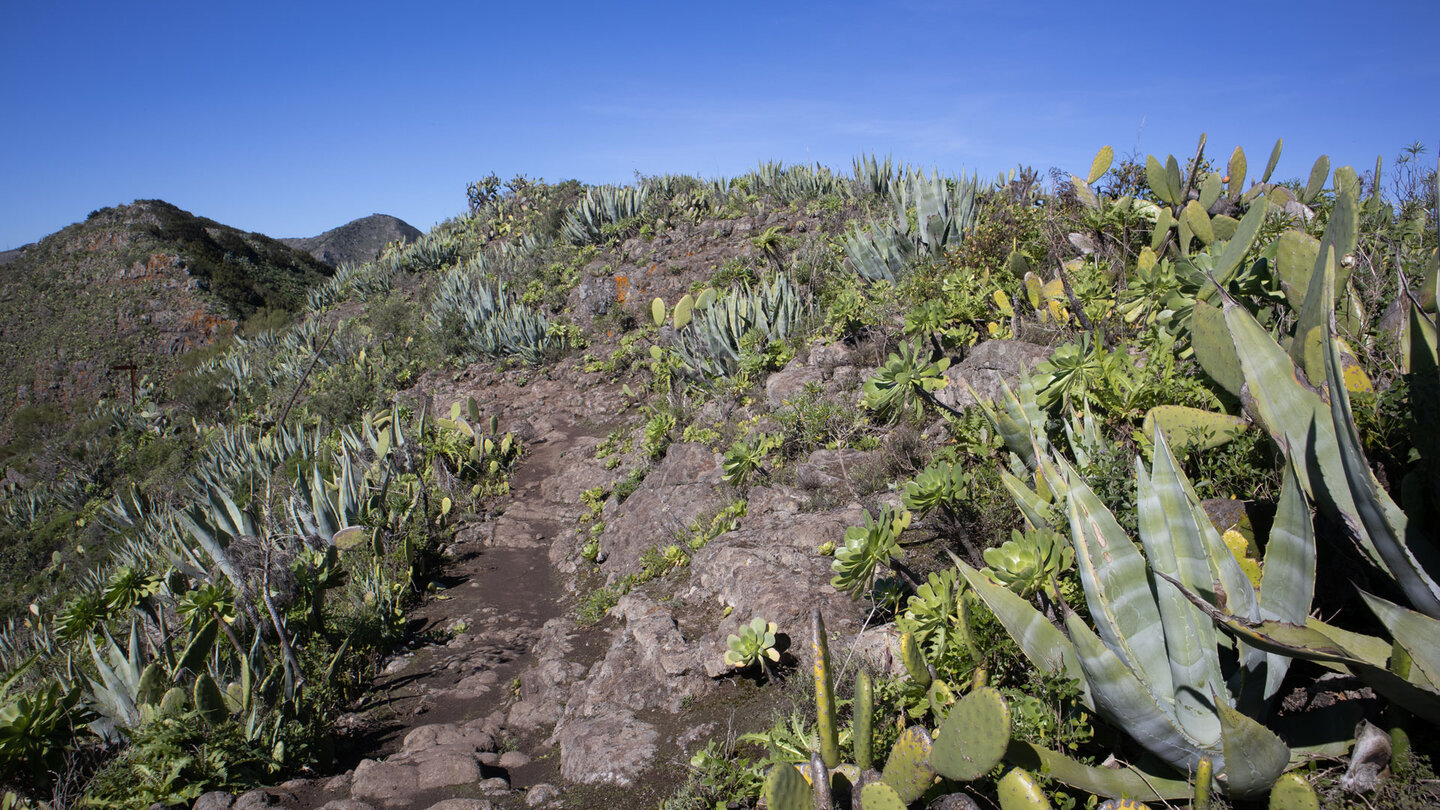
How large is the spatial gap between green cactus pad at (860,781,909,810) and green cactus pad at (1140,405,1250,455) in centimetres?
174

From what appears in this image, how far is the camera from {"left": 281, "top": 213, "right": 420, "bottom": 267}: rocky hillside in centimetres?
4334

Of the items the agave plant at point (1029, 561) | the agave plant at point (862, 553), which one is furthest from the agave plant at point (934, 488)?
the agave plant at point (1029, 561)

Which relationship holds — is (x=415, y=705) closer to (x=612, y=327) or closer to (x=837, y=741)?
(x=837, y=741)

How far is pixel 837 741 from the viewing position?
7.27ft

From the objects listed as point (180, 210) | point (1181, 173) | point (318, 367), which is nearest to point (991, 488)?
point (1181, 173)

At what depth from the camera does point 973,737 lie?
1.73m

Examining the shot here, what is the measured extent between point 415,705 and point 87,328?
94.9 ft

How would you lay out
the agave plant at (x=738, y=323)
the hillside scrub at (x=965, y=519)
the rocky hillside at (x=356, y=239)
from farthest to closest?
the rocky hillside at (x=356, y=239) < the agave plant at (x=738, y=323) < the hillside scrub at (x=965, y=519)

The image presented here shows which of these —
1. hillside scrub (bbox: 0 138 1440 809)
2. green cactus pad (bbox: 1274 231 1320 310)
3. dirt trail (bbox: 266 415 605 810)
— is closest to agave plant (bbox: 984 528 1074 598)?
hillside scrub (bbox: 0 138 1440 809)

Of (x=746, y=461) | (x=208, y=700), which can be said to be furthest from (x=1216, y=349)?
(x=208, y=700)

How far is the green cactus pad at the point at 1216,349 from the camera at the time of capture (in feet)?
8.64

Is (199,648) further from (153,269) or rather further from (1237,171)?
(153,269)

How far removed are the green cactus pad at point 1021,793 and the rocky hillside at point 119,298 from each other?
2754 cm

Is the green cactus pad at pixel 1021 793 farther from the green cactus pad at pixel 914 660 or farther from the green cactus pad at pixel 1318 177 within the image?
the green cactus pad at pixel 1318 177
